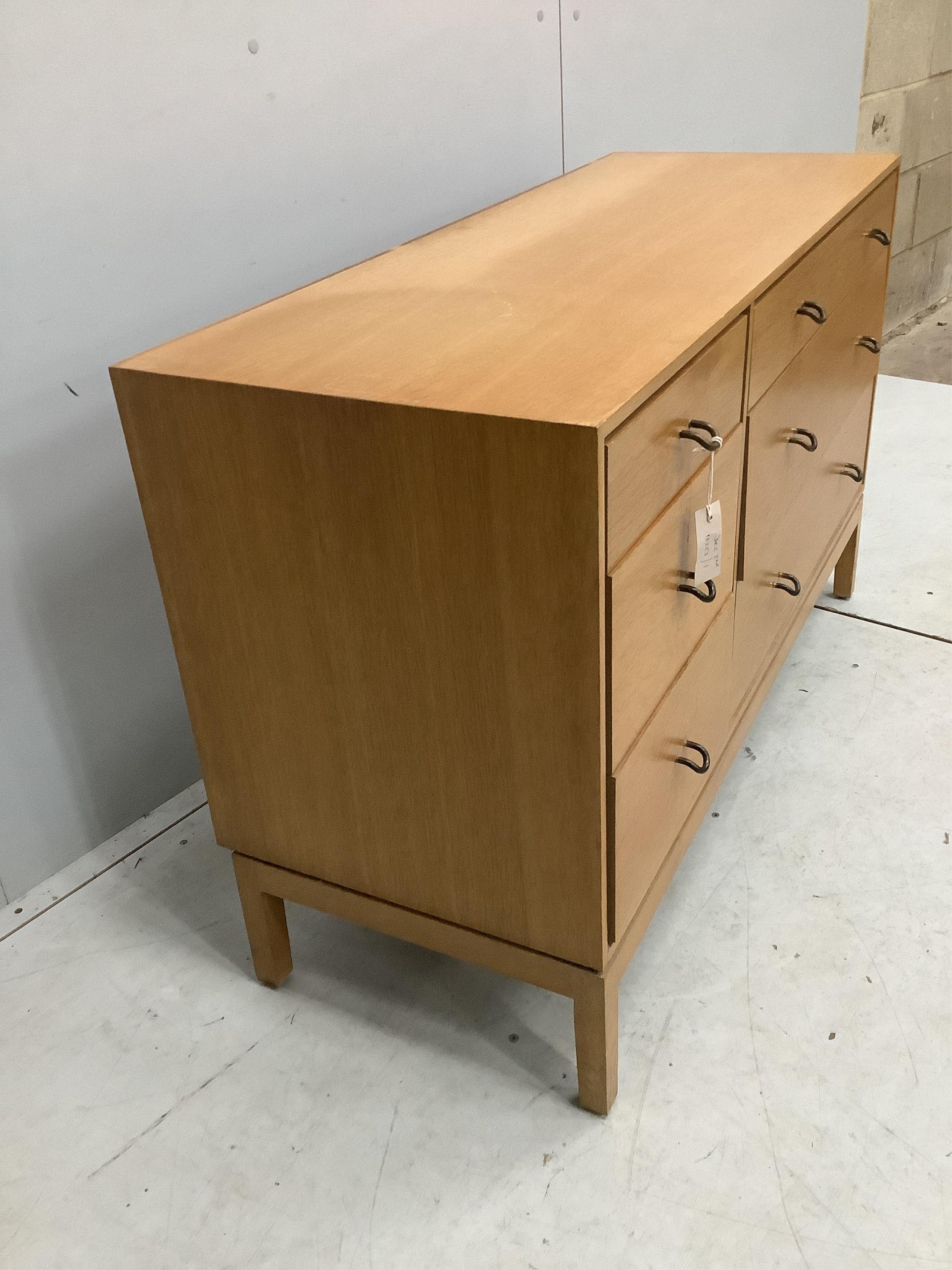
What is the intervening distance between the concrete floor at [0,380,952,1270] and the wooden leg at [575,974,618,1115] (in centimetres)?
3

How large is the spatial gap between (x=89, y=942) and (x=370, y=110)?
1.30m

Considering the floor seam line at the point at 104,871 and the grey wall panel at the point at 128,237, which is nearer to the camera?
the grey wall panel at the point at 128,237

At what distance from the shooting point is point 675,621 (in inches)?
46.2

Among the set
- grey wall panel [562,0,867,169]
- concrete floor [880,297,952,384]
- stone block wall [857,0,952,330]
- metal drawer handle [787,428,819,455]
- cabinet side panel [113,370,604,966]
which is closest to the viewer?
cabinet side panel [113,370,604,966]

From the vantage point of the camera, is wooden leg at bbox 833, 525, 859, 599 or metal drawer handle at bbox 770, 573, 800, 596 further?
wooden leg at bbox 833, 525, 859, 599

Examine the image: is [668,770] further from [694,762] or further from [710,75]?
[710,75]

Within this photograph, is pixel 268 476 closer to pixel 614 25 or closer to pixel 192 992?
pixel 192 992

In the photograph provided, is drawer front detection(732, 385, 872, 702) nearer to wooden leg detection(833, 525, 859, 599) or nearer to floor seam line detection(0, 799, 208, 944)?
wooden leg detection(833, 525, 859, 599)

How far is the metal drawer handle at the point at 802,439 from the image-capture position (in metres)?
1.50

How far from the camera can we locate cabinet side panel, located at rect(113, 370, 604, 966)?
955 mm

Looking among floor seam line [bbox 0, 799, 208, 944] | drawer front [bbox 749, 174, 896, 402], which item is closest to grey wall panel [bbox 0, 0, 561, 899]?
floor seam line [bbox 0, 799, 208, 944]

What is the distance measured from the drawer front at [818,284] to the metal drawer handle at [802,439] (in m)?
0.11

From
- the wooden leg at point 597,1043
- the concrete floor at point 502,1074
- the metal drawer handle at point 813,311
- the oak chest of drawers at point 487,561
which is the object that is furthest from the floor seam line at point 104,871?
the metal drawer handle at point 813,311

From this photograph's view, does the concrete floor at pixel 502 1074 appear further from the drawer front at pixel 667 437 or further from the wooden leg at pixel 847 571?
the drawer front at pixel 667 437
